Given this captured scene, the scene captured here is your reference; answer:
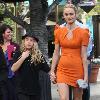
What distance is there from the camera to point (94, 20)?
27.5 m

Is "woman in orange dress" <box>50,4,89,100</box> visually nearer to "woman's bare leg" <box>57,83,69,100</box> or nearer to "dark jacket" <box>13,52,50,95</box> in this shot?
"woman's bare leg" <box>57,83,69,100</box>

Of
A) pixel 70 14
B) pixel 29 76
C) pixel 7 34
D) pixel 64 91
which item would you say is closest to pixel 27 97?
pixel 29 76

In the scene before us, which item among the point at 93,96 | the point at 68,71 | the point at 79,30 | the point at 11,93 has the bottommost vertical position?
the point at 93,96

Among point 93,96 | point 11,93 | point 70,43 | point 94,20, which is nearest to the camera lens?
point 70,43

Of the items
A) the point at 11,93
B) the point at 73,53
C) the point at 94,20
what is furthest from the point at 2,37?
the point at 94,20

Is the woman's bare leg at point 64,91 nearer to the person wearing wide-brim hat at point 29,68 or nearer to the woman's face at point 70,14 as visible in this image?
the person wearing wide-brim hat at point 29,68

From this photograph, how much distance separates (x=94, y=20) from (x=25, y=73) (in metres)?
20.9

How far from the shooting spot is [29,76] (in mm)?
6859

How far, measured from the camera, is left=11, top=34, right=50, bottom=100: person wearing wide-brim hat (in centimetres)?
680

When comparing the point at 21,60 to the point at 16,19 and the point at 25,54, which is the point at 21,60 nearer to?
the point at 25,54

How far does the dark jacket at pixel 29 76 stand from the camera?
6.85 meters

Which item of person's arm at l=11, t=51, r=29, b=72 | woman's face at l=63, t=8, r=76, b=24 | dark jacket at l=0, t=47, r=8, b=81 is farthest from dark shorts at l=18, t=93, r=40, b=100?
woman's face at l=63, t=8, r=76, b=24

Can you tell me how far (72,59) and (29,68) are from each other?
677mm

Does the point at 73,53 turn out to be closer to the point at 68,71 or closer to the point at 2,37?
the point at 68,71
